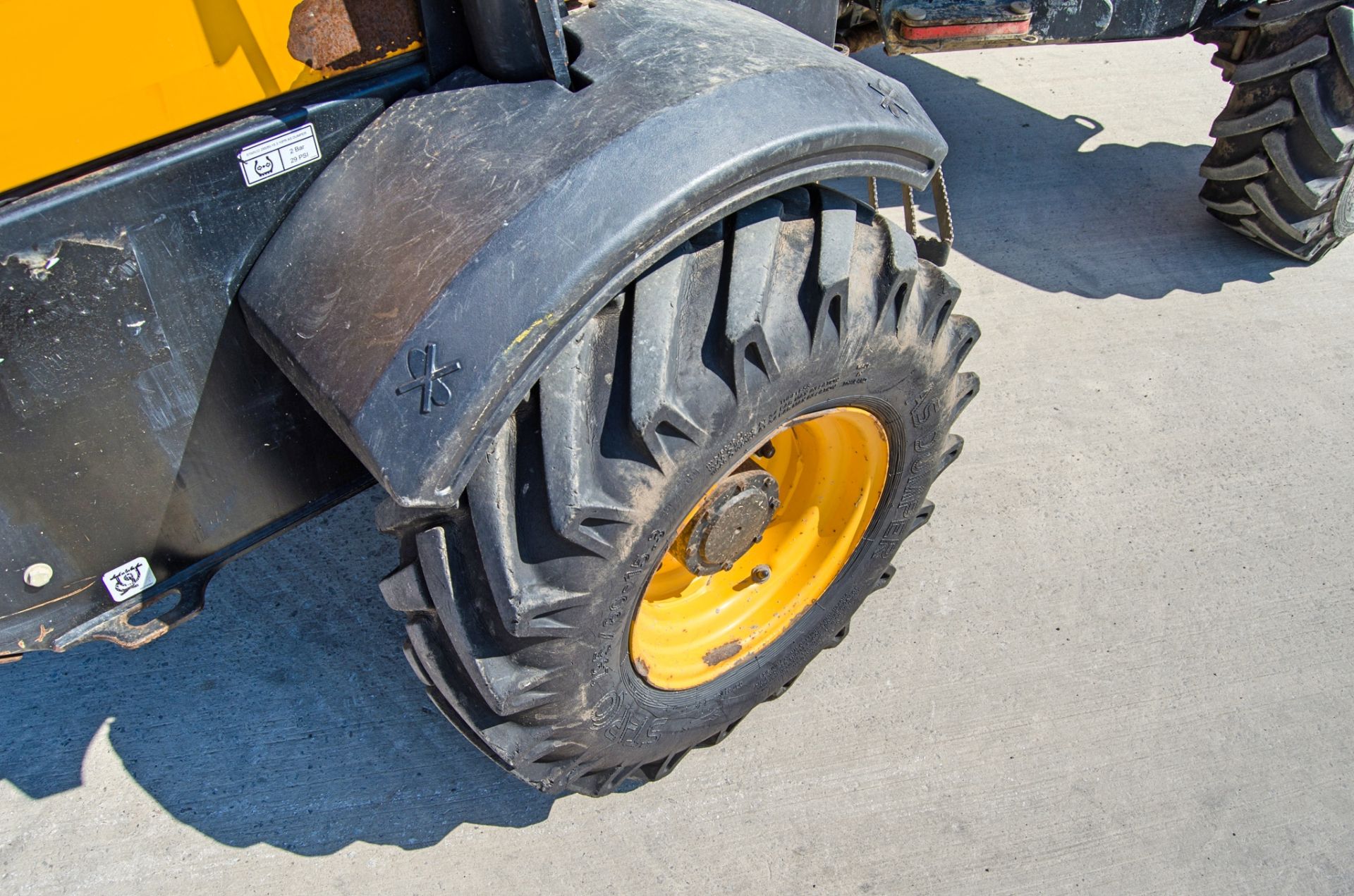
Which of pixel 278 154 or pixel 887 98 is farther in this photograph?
pixel 887 98

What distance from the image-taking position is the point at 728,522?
180 centimetres

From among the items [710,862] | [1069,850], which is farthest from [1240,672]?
[710,862]

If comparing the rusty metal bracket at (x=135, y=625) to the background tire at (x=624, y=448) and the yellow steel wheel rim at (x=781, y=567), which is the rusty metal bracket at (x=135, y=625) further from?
the yellow steel wheel rim at (x=781, y=567)

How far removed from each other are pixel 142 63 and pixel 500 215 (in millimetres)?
464

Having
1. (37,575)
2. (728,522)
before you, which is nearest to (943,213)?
(728,522)

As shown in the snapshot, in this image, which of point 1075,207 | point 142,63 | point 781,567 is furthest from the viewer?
point 1075,207

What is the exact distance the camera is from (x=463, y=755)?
221 centimetres

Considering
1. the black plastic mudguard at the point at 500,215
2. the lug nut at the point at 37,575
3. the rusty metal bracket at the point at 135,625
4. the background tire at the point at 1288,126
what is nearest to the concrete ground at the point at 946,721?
the background tire at the point at 1288,126

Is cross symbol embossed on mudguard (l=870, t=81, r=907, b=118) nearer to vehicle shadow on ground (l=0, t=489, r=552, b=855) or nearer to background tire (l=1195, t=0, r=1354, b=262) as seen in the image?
vehicle shadow on ground (l=0, t=489, r=552, b=855)

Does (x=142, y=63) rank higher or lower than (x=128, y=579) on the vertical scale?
higher

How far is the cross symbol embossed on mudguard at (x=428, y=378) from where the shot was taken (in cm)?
127

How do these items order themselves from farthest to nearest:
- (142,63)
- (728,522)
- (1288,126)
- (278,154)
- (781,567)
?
(1288,126) → (781,567) → (728,522) → (278,154) → (142,63)

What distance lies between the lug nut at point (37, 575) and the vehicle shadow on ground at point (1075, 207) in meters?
2.95

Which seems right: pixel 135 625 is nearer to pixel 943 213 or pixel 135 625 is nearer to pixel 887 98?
pixel 887 98
